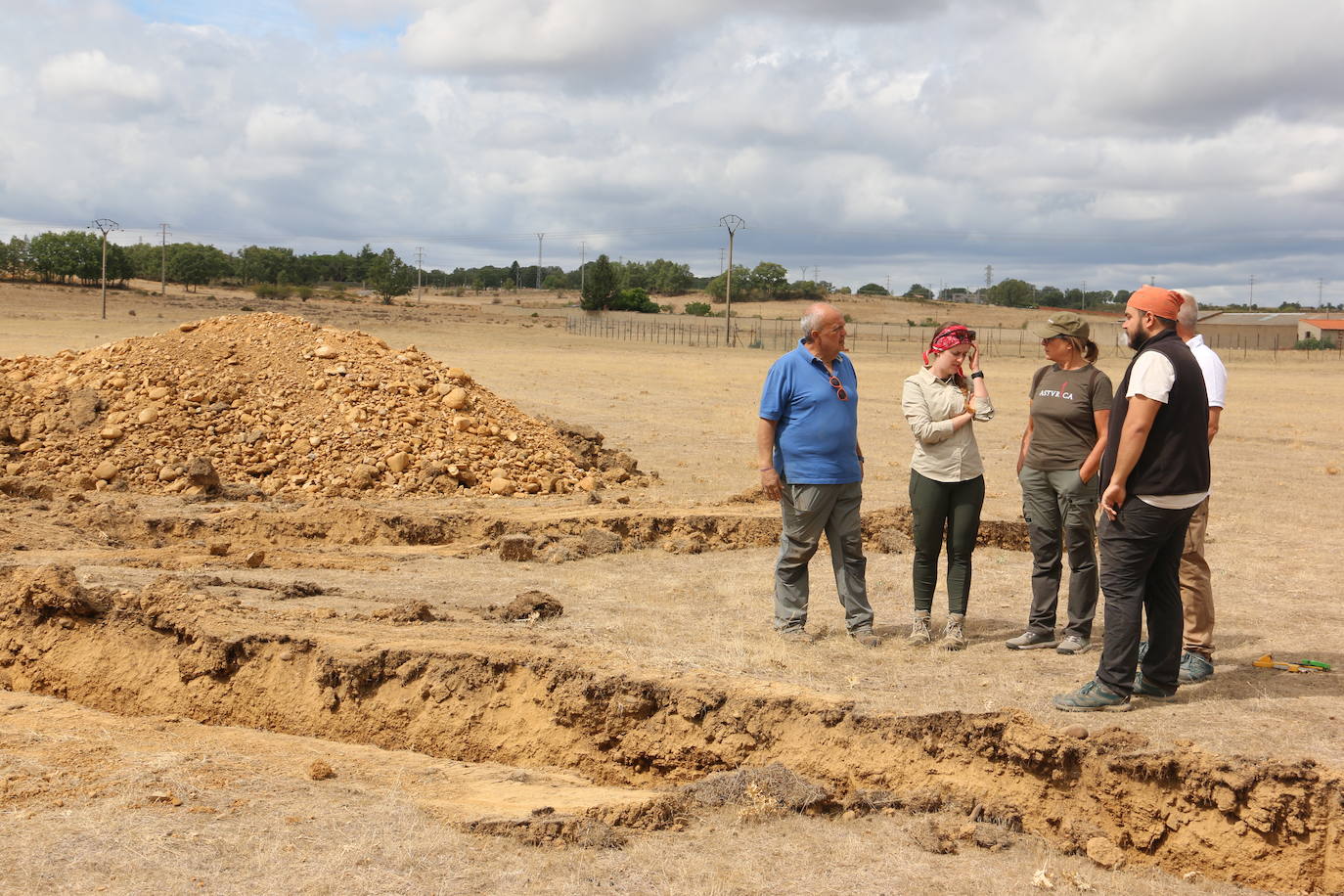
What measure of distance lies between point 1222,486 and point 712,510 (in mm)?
6937

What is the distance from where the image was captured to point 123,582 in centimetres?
714

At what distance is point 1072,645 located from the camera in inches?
240

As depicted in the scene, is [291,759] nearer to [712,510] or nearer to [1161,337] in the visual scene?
[1161,337]

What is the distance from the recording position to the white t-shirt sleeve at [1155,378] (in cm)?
480

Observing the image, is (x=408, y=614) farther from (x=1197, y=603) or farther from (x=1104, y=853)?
(x=1197, y=603)

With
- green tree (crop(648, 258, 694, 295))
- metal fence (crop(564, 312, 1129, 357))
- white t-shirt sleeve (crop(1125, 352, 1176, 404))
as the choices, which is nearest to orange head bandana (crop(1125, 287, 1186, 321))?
white t-shirt sleeve (crop(1125, 352, 1176, 404))

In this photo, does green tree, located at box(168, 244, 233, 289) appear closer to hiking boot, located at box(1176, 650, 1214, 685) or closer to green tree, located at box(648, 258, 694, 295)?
green tree, located at box(648, 258, 694, 295)

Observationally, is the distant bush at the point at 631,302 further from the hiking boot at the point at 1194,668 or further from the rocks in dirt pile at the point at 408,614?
the hiking boot at the point at 1194,668

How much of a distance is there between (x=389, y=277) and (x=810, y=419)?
88.4 metres

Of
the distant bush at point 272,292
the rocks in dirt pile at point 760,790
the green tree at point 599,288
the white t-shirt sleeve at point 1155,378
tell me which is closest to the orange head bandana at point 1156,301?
the white t-shirt sleeve at point 1155,378

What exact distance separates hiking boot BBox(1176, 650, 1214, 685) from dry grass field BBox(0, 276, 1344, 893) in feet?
0.49

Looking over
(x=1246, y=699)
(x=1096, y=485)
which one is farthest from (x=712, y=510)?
(x=1246, y=699)

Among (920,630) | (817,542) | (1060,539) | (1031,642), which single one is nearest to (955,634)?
(920,630)

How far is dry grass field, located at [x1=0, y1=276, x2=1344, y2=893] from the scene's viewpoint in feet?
13.4
